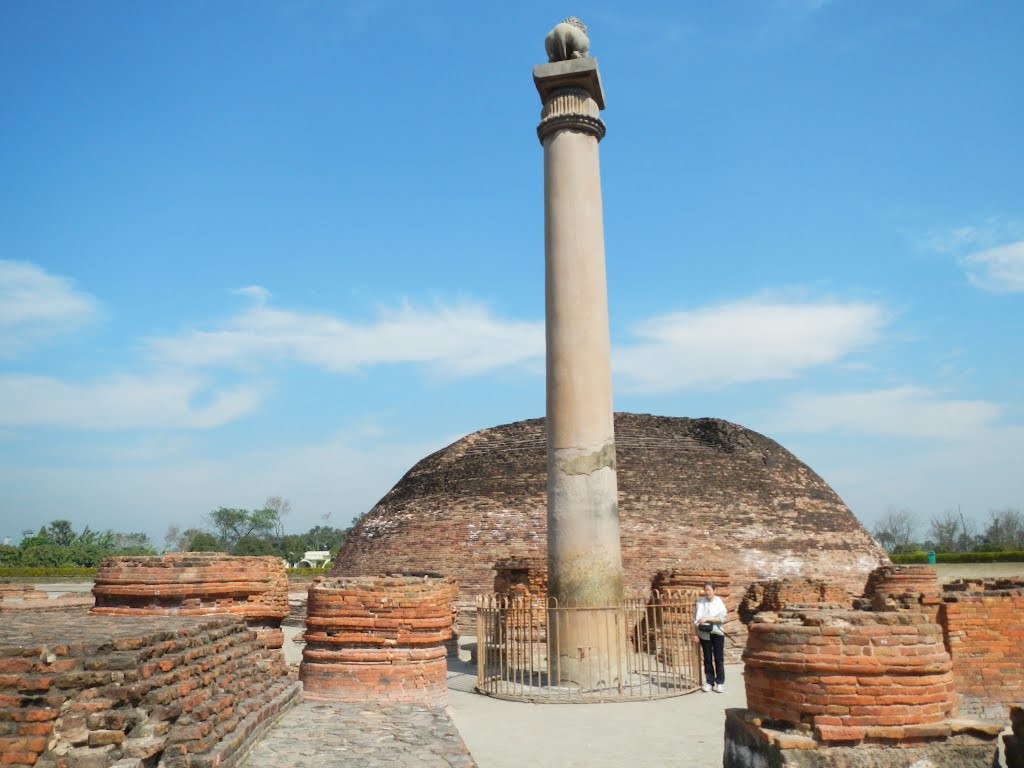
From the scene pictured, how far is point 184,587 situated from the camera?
8.09 meters

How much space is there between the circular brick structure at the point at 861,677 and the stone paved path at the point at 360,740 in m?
2.06

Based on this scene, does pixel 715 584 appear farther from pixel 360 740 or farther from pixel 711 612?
pixel 360 740

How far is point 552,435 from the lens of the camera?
409 inches

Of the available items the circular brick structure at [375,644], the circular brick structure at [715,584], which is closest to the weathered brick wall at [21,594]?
the circular brick structure at [375,644]

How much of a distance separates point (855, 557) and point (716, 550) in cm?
417

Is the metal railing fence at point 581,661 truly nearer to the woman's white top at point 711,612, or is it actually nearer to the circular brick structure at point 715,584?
the woman's white top at point 711,612

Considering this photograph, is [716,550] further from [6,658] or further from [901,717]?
[6,658]

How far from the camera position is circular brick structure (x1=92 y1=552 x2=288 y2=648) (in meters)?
8.05

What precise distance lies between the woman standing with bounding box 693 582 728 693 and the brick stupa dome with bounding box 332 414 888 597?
856cm

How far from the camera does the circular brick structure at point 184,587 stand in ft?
26.4

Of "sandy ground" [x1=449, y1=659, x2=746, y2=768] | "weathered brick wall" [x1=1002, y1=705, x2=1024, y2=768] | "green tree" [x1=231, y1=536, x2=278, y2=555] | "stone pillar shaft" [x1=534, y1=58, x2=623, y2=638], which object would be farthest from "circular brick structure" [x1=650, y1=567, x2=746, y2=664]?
"green tree" [x1=231, y1=536, x2=278, y2=555]

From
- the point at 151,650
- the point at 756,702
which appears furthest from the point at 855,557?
the point at 151,650

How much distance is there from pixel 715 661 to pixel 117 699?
722 cm

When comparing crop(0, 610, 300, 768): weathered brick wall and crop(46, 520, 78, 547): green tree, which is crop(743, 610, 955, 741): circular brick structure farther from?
crop(46, 520, 78, 547): green tree
